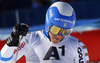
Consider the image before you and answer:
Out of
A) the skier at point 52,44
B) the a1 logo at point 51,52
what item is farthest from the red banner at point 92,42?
the a1 logo at point 51,52

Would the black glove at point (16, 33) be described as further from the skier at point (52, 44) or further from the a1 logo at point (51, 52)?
the a1 logo at point (51, 52)

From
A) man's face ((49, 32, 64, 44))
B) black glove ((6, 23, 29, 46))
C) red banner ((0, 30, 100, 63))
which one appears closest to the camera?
black glove ((6, 23, 29, 46))

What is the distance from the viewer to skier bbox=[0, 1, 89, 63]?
2568mm

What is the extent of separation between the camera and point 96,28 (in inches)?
179

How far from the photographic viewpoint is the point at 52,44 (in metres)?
2.76

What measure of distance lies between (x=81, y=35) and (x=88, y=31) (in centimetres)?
18

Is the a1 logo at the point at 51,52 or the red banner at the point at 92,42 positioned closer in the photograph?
the a1 logo at the point at 51,52

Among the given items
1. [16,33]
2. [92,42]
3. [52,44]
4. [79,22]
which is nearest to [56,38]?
[52,44]

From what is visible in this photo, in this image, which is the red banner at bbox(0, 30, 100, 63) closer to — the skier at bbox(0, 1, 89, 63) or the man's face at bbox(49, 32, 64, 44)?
the skier at bbox(0, 1, 89, 63)

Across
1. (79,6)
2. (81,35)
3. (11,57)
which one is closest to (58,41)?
(11,57)

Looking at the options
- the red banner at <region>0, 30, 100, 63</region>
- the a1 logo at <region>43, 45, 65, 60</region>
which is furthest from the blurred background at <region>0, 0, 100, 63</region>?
the a1 logo at <region>43, 45, 65, 60</region>

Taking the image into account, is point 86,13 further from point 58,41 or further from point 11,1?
point 58,41

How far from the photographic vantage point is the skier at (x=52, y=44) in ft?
8.43

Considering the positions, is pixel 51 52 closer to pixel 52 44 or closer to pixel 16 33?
pixel 52 44
